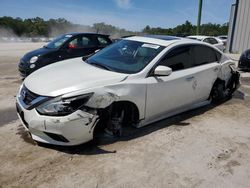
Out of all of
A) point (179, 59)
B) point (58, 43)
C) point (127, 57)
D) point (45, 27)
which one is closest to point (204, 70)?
point (179, 59)

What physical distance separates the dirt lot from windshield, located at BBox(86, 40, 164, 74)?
3.40 feet

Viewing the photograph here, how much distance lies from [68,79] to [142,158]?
1446mm

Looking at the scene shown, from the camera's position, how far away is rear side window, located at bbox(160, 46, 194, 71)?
434 cm

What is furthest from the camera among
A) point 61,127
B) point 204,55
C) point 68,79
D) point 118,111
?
point 204,55

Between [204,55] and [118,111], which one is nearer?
[118,111]

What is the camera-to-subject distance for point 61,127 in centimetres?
321

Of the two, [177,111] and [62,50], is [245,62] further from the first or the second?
[62,50]

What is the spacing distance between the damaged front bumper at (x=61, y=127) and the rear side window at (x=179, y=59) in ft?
5.32

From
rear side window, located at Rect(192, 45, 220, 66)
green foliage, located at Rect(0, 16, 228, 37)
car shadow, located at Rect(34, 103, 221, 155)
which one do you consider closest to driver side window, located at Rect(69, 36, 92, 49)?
rear side window, located at Rect(192, 45, 220, 66)

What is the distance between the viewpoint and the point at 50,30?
49688 millimetres

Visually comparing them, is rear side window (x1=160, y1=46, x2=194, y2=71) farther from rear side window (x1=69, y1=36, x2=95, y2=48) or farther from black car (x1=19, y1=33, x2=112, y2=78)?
A: rear side window (x1=69, y1=36, x2=95, y2=48)

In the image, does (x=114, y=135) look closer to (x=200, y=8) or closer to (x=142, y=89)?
(x=142, y=89)

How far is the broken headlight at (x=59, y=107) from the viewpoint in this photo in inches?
127

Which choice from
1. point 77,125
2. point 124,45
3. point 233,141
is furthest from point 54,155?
point 233,141
